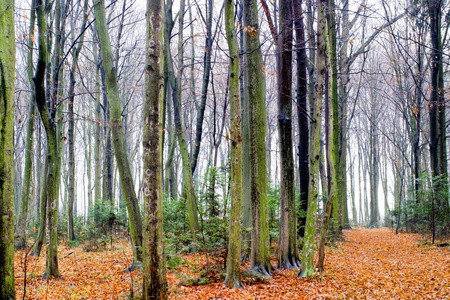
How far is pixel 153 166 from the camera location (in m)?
3.77

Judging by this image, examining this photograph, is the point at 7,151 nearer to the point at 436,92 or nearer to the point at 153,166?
the point at 153,166

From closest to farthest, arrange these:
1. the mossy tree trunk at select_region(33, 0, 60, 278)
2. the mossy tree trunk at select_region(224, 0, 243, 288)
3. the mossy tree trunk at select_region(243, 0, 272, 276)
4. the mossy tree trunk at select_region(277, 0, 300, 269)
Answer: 1. the mossy tree trunk at select_region(224, 0, 243, 288)
2. the mossy tree trunk at select_region(33, 0, 60, 278)
3. the mossy tree trunk at select_region(243, 0, 272, 276)
4. the mossy tree trunk at select_region(277, 0, 300, 269)

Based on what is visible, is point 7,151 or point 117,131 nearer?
point 7,151

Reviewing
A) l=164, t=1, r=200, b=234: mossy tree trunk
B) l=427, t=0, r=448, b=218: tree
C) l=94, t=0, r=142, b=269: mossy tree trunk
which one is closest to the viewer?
l=94, t=0, r=142, b=269: mossy tree trunk

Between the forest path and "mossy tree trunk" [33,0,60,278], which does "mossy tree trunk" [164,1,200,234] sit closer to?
the forest path

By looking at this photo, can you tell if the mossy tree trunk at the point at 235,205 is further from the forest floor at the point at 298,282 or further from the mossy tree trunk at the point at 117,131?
the mossy tree trunk at the point at 117,131

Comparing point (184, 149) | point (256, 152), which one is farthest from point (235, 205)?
point (184, 149)


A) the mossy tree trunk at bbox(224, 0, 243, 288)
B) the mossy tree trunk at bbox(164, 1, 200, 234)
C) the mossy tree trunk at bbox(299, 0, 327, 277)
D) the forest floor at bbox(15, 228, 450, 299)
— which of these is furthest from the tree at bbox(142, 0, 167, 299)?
the mossy tree trunk at bbox(164, 1, 200, 234)

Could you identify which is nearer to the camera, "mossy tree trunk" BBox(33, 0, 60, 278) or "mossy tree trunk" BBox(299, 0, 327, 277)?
"mossy tree trunk" BBox(33, 0, 60, 278)

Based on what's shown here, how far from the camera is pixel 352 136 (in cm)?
2988

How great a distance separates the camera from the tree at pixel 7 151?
3471 mm

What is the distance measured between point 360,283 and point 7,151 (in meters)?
5.64

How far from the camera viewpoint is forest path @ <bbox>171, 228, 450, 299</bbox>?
4680 mm

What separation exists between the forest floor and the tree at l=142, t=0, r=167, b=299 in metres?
0.38
